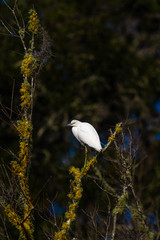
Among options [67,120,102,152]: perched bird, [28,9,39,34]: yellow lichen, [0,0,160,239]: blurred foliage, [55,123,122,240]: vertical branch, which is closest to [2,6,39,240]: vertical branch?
[28,9,39,34]: yellow lichen

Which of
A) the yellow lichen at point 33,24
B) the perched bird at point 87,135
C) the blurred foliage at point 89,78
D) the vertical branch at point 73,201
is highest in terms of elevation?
the blurred foliage at point 89,78

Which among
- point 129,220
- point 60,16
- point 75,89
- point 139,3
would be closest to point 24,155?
point 129,220

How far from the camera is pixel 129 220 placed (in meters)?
5.69

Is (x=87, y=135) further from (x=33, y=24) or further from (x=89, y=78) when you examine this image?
(x=89, y=78)

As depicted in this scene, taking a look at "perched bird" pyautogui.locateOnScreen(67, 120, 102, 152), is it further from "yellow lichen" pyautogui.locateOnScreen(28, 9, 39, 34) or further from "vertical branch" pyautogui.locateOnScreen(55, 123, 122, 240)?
"yellow lichen" pyautogui.locateOnScreen(28, 9, 39, 34)

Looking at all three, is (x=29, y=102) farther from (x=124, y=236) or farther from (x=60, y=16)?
(x=60, y=16)

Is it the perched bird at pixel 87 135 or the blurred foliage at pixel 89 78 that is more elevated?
the blurred foliage at pixel 89 78

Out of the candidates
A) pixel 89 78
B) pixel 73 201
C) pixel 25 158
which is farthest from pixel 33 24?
pixel 89 78

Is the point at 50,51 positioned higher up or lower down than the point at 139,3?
lower down

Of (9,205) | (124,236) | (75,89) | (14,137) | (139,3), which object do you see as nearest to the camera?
(9,205)

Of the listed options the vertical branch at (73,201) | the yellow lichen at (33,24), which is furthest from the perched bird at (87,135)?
the yellow lichen at (33,24)

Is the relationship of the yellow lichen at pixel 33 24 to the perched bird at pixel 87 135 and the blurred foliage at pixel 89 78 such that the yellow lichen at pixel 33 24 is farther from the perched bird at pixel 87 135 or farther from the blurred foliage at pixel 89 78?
the blurred foliage at pixel 89 78

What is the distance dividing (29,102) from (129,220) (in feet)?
7.13

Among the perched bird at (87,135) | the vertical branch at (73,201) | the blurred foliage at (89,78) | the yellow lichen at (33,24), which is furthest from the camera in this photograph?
the blurred foliage at (89,78)
